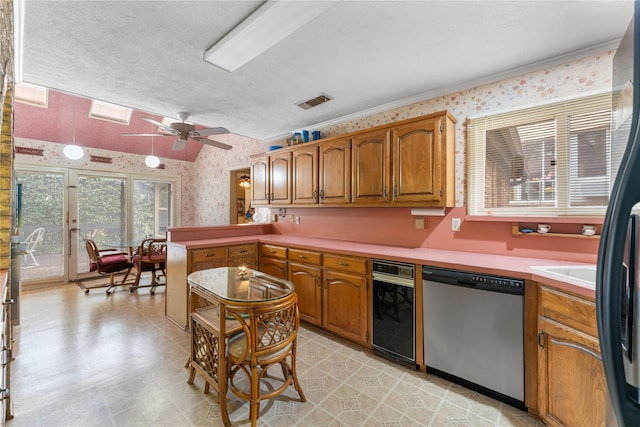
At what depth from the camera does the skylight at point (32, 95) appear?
3.98 metres

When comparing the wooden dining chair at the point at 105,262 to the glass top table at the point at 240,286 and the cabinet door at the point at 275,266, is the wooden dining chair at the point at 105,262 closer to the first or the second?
the cabinet door at the point at 275,266

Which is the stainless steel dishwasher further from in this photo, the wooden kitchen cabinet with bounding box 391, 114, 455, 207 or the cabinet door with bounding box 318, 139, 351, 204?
the cabinet door with bounding box 318, 139, 351, 204

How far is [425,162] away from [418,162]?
65 millimetres

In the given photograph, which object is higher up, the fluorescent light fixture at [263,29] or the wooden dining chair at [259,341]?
the fluorescent light fixture at [263,29]

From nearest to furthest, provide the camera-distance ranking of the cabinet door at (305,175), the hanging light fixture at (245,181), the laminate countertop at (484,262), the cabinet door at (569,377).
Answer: the cabinet door at (569,377), the laminate countertop at (484,262), the cabinet door at (305,175), the hanging light fixture at (245,181)

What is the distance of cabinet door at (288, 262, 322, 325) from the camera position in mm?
2796

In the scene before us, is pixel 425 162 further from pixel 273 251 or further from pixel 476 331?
pixel 273 251

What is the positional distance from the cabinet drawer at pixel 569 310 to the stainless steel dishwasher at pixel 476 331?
125 mm

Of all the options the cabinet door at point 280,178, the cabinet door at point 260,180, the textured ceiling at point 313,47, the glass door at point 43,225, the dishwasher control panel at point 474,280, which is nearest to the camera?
the textured ceiling at point 313,47

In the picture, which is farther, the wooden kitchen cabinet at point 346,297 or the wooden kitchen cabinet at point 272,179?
the wooden kitchen cabinet at point 272,179

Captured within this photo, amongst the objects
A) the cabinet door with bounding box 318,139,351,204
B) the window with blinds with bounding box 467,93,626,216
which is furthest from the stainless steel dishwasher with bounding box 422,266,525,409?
the cabinet door with bounding box 318,139,351,204

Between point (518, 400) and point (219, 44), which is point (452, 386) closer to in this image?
point (518, 400)

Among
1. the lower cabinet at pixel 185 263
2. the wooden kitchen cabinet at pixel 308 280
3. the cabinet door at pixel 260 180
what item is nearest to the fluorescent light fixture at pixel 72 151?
the lower cabinet at pixel 185 263

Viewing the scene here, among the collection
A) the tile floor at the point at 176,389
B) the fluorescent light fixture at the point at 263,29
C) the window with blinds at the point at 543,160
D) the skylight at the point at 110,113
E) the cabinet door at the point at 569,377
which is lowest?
the tile floor at the point at 176,389
